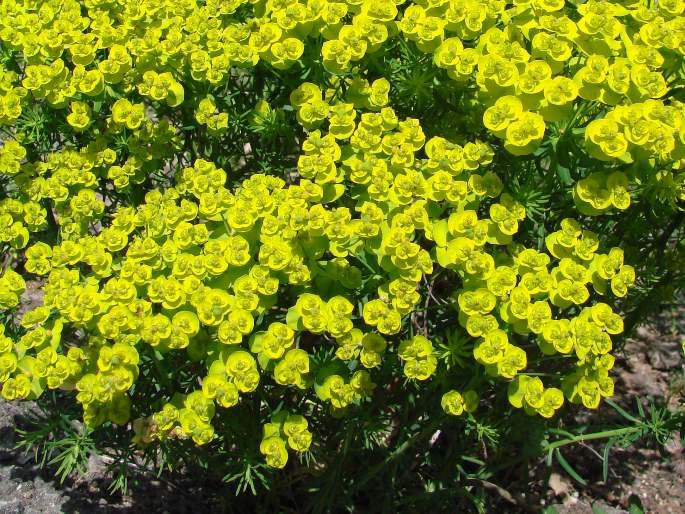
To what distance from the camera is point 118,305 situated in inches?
74.0

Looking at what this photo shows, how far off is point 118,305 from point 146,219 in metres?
0.25

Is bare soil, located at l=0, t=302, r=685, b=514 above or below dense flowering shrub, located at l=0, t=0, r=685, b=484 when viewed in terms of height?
below

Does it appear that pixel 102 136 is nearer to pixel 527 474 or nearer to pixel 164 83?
pixel 164 83

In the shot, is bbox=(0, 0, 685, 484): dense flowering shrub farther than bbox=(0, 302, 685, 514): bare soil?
No

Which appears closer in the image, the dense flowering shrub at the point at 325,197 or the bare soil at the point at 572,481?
the dense flowering shrub at the point at 325,197

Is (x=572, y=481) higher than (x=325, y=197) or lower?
lower

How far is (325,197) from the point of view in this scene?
200cm

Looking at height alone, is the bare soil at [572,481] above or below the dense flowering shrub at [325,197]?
below

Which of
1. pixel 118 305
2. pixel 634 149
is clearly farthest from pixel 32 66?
pixel 634 149

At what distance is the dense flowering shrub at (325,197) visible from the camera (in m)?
1.87

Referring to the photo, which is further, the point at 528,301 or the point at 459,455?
the point at 459,455

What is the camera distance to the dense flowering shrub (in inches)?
73.6

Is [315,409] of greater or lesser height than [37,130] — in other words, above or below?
below

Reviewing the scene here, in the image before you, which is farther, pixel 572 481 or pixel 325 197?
pixel 572 481
